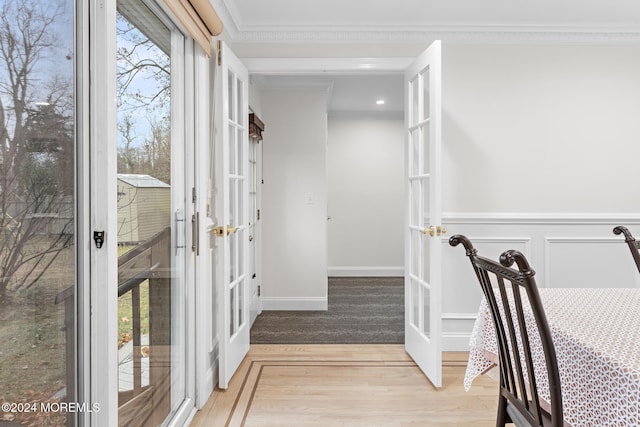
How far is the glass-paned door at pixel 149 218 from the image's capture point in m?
1.67

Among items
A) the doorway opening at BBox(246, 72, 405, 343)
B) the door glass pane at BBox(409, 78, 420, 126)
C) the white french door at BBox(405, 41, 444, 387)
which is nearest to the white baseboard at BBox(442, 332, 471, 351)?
the white french door at BBox(405, 41, 444, 387)

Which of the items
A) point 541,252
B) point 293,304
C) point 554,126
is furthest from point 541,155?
point 293,304

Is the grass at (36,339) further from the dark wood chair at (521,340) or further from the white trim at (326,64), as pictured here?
the white trim at (326,64)

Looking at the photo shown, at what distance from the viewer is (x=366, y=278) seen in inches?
252

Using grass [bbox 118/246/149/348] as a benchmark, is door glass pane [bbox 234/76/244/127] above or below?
above

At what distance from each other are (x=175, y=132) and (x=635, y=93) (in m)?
3.41

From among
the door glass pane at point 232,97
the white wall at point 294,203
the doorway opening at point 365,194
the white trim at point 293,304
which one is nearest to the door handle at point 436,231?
Result: the door glass pane at point 232,97

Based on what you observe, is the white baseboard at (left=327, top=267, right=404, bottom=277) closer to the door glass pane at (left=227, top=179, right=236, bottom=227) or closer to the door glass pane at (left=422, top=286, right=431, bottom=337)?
the door glass pane at (left=422, top=286, right=431, bottom=337)

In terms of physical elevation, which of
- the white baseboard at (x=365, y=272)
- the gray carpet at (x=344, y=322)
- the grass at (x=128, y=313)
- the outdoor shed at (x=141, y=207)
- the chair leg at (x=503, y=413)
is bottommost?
the gray carpet at (x=344, y=322)

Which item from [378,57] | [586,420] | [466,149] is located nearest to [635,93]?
[466,149]

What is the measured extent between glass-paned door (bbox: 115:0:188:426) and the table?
1381 mm

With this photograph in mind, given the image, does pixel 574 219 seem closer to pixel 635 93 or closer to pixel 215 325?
pixel 635 93

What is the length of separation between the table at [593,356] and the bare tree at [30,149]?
60.3 inches

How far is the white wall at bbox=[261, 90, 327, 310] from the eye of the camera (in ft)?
15.0
